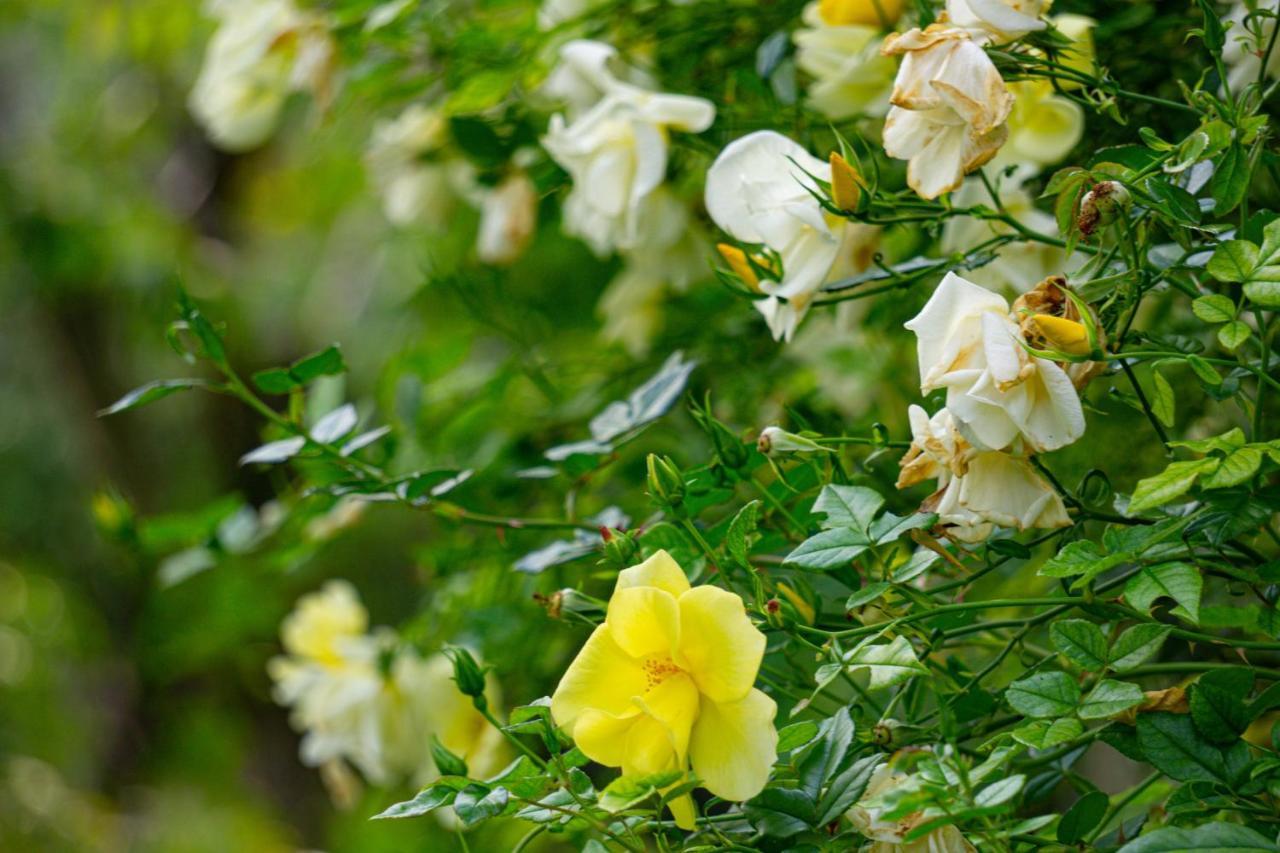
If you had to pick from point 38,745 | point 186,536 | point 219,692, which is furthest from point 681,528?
point 38,745

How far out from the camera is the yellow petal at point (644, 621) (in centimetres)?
31

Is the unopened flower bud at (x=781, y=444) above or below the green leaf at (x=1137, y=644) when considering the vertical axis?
above

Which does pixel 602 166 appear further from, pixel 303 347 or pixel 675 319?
pixel 303 347

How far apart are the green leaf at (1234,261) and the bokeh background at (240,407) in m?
0.09

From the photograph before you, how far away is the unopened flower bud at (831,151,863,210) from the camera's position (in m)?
0.37

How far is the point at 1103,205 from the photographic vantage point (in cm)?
32

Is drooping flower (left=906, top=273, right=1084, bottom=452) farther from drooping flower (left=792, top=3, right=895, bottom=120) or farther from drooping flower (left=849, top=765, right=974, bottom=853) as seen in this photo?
drooping flower (left=792, top=3, right=895, bottom=120)

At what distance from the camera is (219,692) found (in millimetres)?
2199

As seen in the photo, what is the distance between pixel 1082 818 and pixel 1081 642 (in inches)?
1.9

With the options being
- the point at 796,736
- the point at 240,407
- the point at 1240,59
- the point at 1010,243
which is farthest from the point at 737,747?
the point at 240,407

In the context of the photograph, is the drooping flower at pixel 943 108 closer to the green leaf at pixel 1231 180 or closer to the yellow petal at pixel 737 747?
the green leaf at pixel 1231 180

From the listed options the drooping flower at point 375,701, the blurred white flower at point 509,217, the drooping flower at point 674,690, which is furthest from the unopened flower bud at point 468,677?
the blurred white flower at point 509,217

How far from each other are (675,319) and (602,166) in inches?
8.8

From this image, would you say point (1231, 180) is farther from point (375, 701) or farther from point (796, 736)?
point (375, 701)
